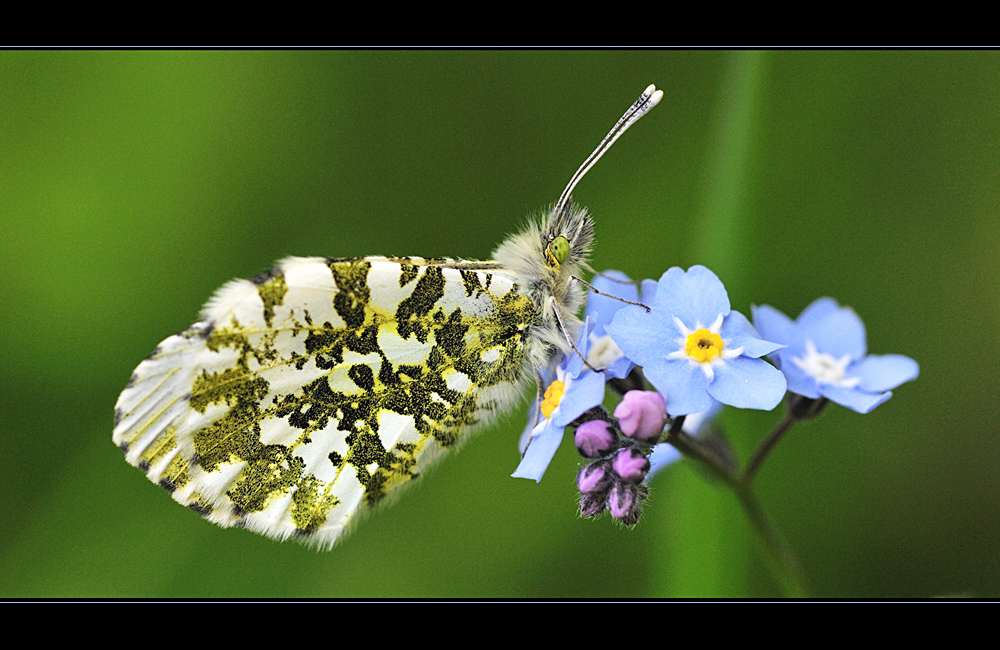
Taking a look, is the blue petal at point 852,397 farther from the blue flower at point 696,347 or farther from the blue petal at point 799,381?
the blue flower at point 696,347

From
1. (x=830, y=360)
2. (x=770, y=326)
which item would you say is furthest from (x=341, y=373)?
(x=830, y=360)

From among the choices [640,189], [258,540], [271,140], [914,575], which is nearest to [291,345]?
[258,540]

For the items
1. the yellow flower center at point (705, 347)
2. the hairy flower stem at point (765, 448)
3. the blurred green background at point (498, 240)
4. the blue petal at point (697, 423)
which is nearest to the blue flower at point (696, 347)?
the yellow flower center at point (705, 347)

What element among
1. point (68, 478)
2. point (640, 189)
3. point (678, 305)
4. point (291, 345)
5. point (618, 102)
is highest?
point (618, 102)

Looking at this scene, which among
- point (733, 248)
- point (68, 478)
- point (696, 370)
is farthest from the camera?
point (68, 478)

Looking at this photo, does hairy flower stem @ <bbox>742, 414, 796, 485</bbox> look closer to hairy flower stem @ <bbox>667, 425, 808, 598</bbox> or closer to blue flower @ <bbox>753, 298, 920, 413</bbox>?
hairy flower stem @ <bbox>667, 425, 808, 598</bbox>

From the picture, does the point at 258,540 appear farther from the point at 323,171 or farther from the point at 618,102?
the point at 618,102
